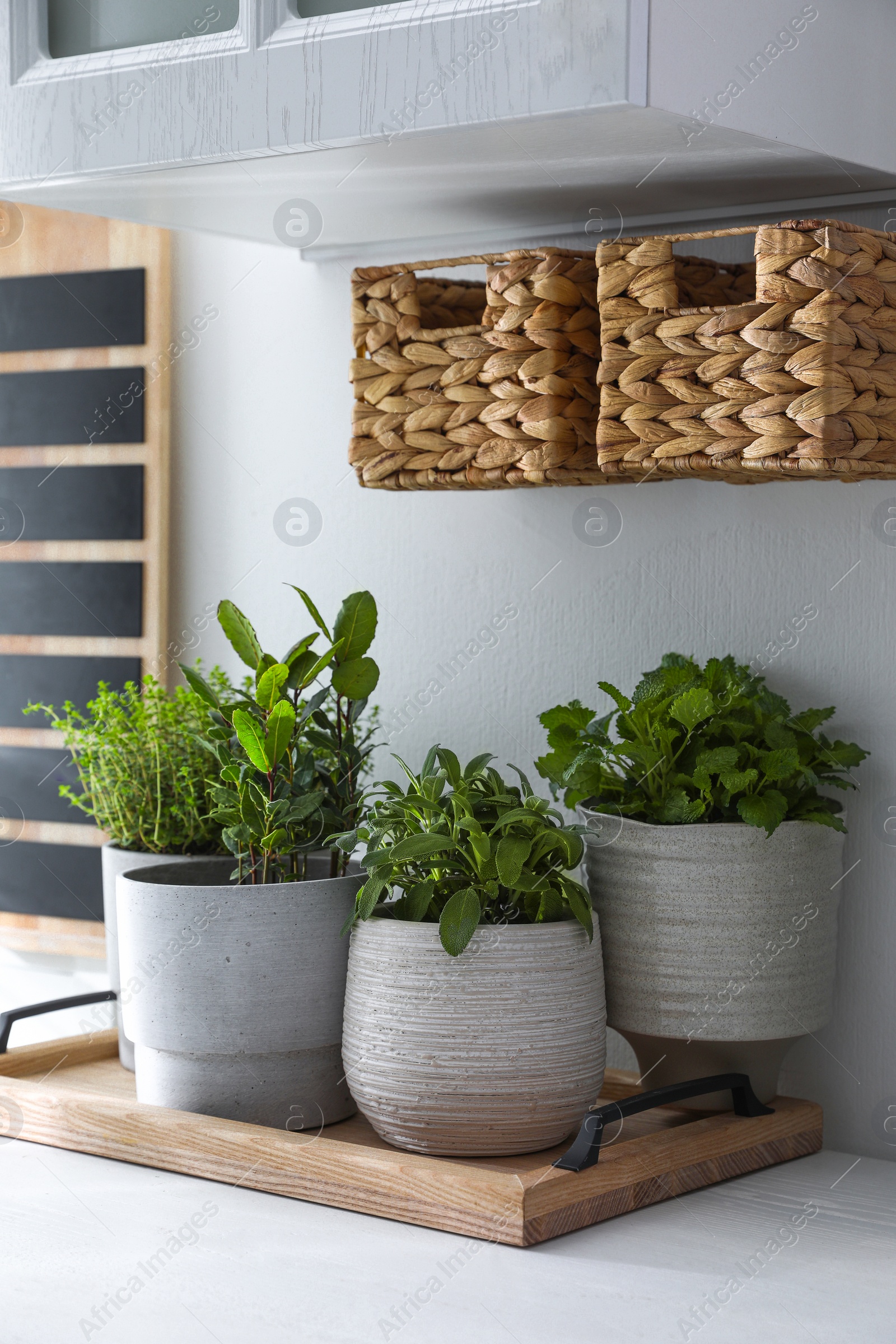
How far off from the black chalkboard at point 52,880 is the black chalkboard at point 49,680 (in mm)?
128

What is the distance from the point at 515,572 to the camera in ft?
4.22

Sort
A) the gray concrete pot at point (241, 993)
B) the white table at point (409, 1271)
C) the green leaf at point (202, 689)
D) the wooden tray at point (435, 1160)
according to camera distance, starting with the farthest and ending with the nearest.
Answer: the green leaf at point (202, 689), the gray concrete pot at point (241, 993), the wooden tray at point (435, 1160), the white table at point (409, 1271)

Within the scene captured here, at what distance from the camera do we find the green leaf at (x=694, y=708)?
100 cm

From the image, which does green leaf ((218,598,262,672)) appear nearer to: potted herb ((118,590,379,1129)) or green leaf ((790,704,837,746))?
potted herb ((118,590,379,1129))

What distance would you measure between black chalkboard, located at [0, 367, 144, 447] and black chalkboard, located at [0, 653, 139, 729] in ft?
0.50

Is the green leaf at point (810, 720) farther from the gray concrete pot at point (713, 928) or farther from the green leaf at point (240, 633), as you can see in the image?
the green leaf at point (240, 633)

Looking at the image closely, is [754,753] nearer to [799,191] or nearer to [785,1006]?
[785,1006]

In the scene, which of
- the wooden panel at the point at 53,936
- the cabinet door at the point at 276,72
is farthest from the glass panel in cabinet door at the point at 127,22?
the wooden panel at the point at 53,936

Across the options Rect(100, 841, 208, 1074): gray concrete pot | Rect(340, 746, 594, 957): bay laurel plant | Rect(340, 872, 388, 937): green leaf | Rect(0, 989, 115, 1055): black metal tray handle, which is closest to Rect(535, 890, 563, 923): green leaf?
Rect(340, 746, 594, 957): bay laurel plant

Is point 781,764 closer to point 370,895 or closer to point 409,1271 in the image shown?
point 370,895

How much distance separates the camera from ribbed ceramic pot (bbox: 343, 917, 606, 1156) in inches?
36.9

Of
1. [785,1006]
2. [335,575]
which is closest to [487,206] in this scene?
[335,575]

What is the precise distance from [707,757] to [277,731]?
293 mm

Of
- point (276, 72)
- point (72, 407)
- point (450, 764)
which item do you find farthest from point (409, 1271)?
point (72, 407)
